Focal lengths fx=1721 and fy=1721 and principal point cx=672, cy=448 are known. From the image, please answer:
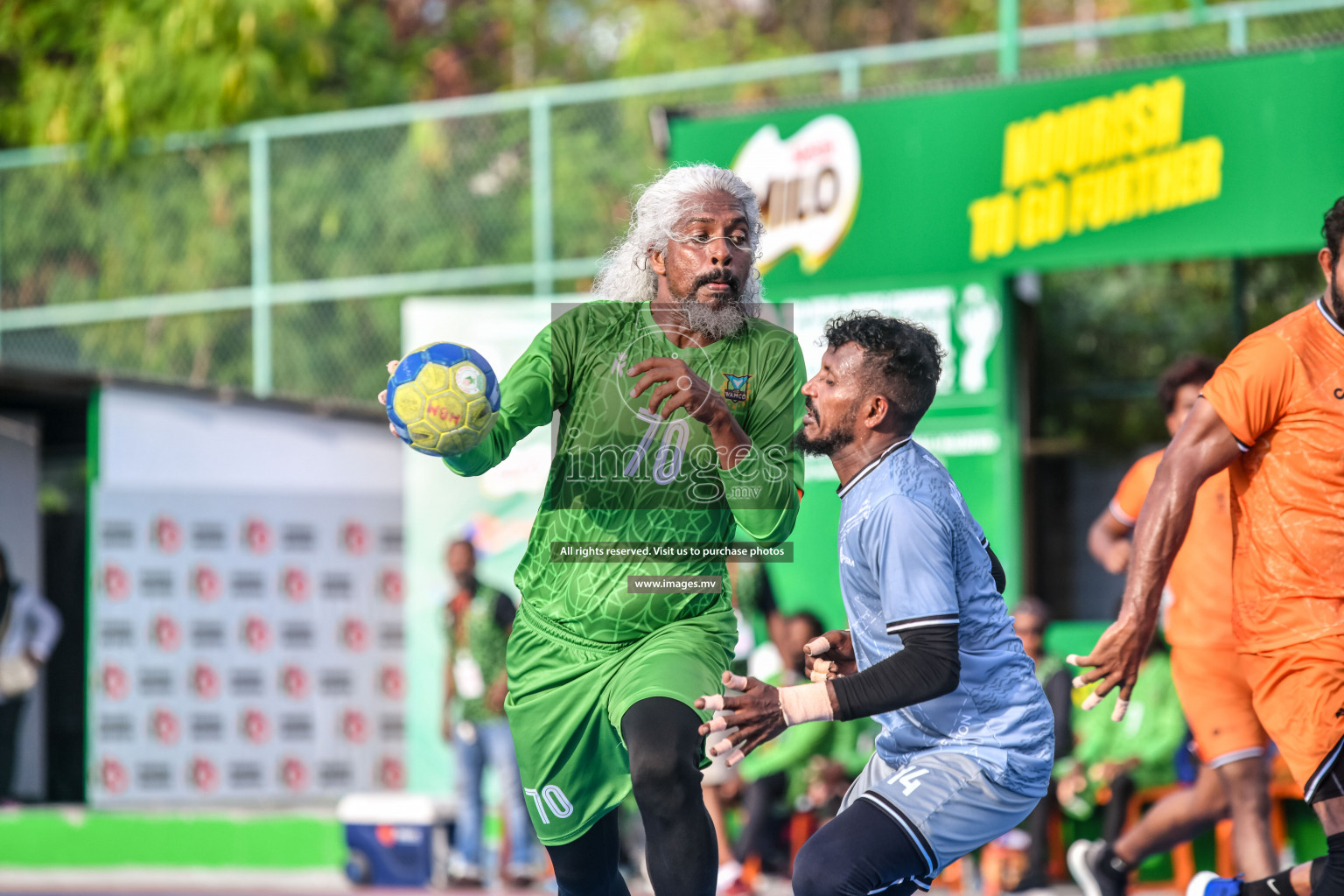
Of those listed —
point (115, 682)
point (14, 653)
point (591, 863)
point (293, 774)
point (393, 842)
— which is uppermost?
point (591, 863)

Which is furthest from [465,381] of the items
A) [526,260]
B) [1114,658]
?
[526,260]

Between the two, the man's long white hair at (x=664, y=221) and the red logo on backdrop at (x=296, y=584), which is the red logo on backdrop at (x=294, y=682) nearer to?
the red logo on backdrop at (x=296, y=584)

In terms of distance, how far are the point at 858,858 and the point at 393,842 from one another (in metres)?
7.06

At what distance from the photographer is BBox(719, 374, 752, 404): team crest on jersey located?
4617 mm

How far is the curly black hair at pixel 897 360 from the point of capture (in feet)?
14.0

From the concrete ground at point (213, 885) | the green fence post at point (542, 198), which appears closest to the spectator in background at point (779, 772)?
the concrete ground at point (213, 885)

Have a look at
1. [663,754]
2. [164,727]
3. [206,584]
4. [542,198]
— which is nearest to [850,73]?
[542,198]

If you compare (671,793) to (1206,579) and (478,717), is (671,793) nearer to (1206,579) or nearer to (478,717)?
(1206,579)

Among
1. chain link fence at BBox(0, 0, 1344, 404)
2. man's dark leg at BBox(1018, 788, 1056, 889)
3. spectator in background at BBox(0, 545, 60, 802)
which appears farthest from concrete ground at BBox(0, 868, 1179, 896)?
chain link fence at BBox(0, 0, 1344, 404)

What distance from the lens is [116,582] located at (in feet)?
41.0

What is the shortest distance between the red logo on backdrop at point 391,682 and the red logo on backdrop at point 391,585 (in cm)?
53

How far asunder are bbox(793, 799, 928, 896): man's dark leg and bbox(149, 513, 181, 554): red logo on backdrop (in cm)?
939

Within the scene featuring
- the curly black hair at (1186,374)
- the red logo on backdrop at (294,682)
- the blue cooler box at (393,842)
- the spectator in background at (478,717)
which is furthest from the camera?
the red logo on backdrop at (294,682)

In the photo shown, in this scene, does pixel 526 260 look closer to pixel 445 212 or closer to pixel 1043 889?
pixel 445 212
